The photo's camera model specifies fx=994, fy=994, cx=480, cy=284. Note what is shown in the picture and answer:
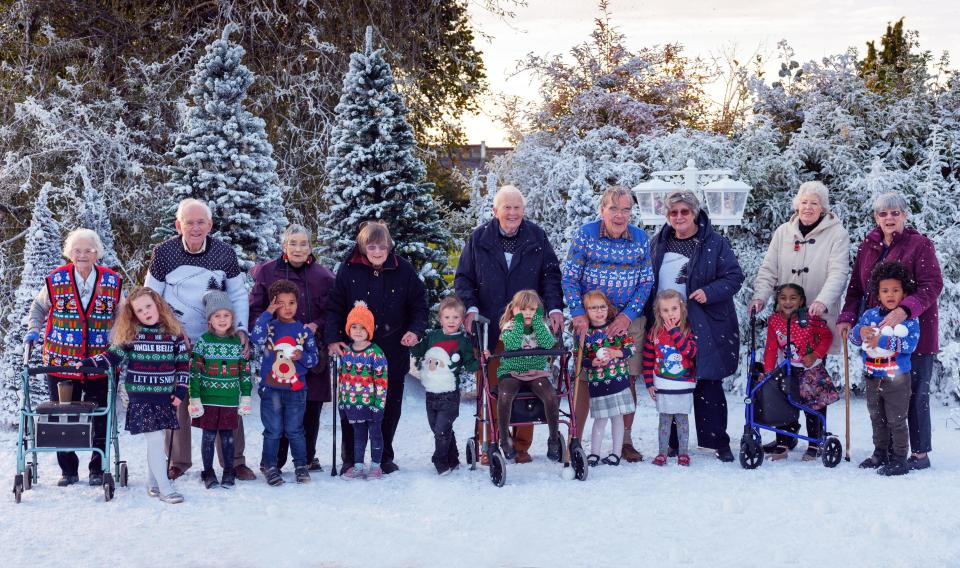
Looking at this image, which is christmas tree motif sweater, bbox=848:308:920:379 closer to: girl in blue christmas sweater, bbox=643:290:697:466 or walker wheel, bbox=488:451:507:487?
girl in blue christmas sweater, bbox=643:290:697:466

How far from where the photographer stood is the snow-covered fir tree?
8.98 meters

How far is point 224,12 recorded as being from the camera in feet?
38.0

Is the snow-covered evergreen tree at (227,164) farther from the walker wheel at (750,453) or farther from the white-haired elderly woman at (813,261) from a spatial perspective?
the walker wheel at (750,453)

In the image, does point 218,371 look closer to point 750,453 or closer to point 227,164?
point 227,164

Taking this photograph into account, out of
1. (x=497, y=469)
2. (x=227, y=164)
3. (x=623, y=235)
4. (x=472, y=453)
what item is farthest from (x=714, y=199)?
(x=227, y=164)

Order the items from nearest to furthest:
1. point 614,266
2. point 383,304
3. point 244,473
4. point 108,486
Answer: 1. point 108,486
2. point 244,473
3. point 383,304
4. point 614,266

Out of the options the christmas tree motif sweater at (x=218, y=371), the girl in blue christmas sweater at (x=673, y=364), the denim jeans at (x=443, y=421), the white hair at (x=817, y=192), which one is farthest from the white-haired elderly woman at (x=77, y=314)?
the white hair at (x=817, y=192)

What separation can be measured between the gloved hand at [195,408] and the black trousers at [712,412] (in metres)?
3.12

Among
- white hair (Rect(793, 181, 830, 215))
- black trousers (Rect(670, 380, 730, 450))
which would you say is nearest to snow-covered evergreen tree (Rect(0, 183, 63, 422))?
black trousers (Rect(670, 380, 730, 450))

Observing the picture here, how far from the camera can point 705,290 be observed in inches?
258

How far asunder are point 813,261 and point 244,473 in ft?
13.1

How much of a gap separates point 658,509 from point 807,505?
81 centimetres

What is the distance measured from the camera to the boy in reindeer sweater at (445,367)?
6359mm

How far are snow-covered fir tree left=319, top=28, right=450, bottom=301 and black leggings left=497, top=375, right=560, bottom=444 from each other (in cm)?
278
